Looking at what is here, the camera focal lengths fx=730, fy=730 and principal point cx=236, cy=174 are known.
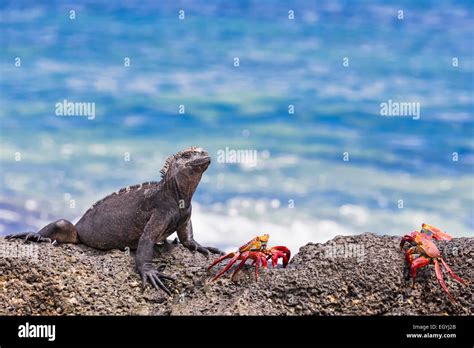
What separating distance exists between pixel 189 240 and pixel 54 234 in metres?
1.77

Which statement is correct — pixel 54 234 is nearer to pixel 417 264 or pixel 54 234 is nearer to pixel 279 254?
pixel 279 254

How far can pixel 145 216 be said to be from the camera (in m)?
9.30

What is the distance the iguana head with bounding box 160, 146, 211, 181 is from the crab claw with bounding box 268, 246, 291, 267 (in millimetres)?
1436

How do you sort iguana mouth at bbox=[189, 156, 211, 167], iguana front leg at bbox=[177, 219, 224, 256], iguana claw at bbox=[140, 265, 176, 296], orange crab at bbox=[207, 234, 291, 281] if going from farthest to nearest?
iguana front leg at bbox=[177, 219, 224, 256], iguana mouth at bbox=[189, 156, 211, 167], iguana claw at bbox=[140, 265, 176, 296], orange crab at bbox=[207, 234, 291, 281]

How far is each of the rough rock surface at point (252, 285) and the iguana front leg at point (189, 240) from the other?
415 millimetres

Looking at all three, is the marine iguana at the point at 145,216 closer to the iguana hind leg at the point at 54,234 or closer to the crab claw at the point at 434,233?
the iguana hind leg at the point at 54,234

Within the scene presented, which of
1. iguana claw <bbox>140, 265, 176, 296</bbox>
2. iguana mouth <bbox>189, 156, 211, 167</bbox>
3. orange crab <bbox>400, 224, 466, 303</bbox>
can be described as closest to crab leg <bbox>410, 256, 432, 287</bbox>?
orange crab <bbox>400, 224, 466, 303</bbox>

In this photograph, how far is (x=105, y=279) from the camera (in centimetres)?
828

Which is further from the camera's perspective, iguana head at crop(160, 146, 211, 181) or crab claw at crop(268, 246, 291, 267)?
iguana head at crop(160, 146, 211, 181)

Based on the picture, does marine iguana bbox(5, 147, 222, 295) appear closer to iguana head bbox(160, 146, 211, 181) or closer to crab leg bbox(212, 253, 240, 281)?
iguana head bbox(160, 146, 211, 181)

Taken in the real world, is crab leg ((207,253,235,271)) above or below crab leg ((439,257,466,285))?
above

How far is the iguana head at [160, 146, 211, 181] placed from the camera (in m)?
8.95

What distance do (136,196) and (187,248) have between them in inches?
37.7

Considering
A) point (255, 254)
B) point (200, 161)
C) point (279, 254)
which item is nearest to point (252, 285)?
point (255, 254)
